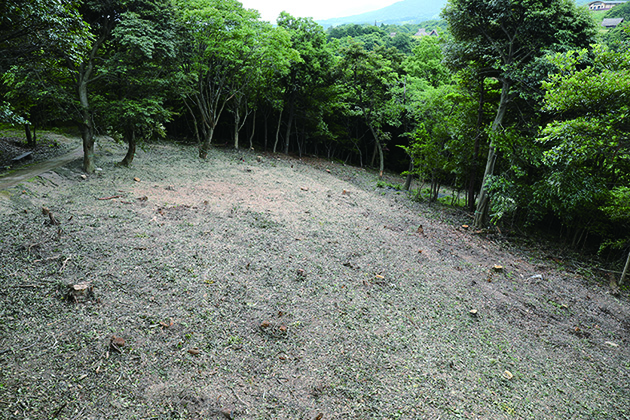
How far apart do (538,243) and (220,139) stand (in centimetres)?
2604

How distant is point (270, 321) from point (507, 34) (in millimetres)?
12647

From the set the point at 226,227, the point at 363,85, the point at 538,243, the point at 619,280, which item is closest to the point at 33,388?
the point at 226,227

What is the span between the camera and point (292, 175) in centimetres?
1706

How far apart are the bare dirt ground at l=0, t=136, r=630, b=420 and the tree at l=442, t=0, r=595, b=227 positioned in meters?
6.64

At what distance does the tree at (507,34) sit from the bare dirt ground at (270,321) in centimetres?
664

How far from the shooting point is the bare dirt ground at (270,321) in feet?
12.3

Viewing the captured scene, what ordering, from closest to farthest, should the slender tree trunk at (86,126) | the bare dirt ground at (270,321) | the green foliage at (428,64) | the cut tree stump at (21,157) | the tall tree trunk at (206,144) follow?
1. the bare dirt ground at (270,321)
2. the slender tree trunk at (86,126)
3. the cut tree stump at (21,157)
4. the tall tree trunk at (206,144)
5. the green foliage at (428,64)

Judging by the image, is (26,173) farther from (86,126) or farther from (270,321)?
(270,321)

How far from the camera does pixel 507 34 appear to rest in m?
10.9

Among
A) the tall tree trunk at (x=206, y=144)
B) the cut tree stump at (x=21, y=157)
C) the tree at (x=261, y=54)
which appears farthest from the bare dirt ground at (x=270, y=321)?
the tree at (x=261, y=54)

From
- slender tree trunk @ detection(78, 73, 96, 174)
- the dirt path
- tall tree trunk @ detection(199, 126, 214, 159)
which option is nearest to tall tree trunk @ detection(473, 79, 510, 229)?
tall tree trunk @ detection(199, 126, 214, 159)

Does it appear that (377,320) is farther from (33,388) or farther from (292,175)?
(292,175)

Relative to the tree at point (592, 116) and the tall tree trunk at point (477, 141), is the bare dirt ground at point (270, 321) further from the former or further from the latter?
the tall tree trunk at point (477, 141)

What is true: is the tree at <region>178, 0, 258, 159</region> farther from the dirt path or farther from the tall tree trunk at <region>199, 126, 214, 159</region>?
the dirt path
